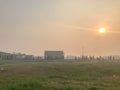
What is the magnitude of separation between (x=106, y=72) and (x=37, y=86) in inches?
975

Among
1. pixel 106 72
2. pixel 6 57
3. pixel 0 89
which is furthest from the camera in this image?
pixel 6 57

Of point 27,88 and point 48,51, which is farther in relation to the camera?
point 48,51

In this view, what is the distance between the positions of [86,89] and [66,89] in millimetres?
1727

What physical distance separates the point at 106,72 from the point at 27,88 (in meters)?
26.2

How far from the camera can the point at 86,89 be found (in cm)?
2403

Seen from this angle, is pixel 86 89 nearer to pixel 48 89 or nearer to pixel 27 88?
pixel 48 89

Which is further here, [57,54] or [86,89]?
[57,54]

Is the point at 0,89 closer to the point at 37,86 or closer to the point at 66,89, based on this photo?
the point at 37,86

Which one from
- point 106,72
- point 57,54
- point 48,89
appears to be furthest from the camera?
point 57,54

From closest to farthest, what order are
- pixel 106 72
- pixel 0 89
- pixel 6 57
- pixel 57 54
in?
pixel 0 89, pixel 106 72, pixel 6 57, pixel 57 54

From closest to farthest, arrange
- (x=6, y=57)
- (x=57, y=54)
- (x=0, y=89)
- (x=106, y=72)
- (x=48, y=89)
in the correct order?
(x=0, y=89) → (x=48, y=89) → (x=106, y=72) → (x=6, y=57) → (x=57, y=54)

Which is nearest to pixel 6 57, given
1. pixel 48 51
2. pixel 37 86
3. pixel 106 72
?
pixel 48 51

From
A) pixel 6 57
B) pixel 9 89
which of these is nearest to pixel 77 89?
pixel 9 89

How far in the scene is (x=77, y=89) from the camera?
2408 centimetres
